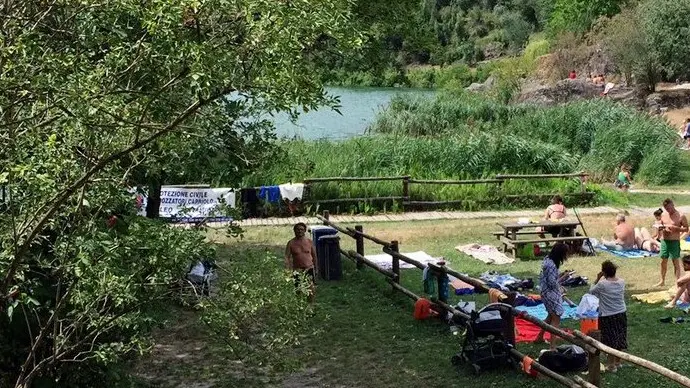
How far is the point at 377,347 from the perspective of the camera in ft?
30.9

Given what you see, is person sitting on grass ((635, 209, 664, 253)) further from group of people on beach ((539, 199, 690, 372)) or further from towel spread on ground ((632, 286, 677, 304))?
group of people on beach ((539, 199, 690, 372))

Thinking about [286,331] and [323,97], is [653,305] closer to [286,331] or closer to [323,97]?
[286,331]

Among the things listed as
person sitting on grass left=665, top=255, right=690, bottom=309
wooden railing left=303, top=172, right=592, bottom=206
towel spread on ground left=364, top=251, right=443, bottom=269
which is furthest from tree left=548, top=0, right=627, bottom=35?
person sitting on grass left=665, top=255, right=690, bottom=309

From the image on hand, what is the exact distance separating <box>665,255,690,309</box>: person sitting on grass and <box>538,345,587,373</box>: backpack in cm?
296

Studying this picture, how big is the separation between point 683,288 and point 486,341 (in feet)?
12.1

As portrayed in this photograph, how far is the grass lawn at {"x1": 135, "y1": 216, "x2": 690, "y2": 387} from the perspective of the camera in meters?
8.22

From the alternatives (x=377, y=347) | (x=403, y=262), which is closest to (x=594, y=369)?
(x=377, y=347)

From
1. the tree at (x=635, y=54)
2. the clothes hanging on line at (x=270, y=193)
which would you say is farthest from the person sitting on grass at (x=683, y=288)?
the tree at (x=635, y=54)

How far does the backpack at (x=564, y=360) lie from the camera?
8047 mm

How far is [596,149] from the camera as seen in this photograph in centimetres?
2311

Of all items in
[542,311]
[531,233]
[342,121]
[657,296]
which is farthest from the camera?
[342,121]

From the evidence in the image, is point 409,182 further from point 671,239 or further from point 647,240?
point 671,239

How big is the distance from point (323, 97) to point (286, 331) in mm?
1897

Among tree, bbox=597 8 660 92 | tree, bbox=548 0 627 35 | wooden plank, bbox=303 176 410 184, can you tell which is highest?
tree, bbox=548 0 627 35
